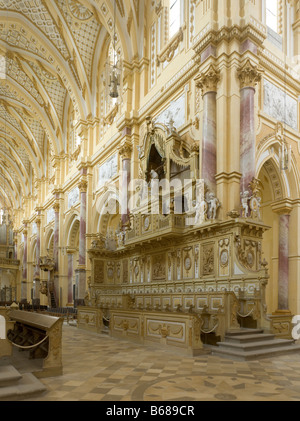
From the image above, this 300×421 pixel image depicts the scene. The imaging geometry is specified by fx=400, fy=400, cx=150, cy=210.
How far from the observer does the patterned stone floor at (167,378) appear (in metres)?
4.86

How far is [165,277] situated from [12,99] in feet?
70.5

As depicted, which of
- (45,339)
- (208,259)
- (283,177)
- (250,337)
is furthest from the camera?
(283,177)

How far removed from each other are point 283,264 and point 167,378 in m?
9.06

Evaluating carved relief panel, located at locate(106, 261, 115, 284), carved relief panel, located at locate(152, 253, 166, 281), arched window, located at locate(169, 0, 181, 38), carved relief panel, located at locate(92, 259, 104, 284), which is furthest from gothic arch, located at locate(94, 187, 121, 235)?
arched window, located at locate(169, 0, 181, 38)

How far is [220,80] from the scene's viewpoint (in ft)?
38.7

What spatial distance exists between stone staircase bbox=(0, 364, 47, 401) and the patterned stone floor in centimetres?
13

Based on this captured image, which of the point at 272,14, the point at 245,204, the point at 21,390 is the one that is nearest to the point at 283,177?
the point at 245,204

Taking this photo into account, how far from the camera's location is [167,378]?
5.74 m

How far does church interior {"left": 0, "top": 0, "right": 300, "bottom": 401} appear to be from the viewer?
6264 millimetres

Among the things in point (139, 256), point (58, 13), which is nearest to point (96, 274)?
point (139, 256)

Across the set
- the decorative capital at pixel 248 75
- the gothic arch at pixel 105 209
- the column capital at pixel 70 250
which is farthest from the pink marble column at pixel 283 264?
the column capital at pixel 70 250

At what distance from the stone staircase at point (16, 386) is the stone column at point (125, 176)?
1141 cm

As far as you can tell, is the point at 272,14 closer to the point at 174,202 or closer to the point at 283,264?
the point at 174,202
